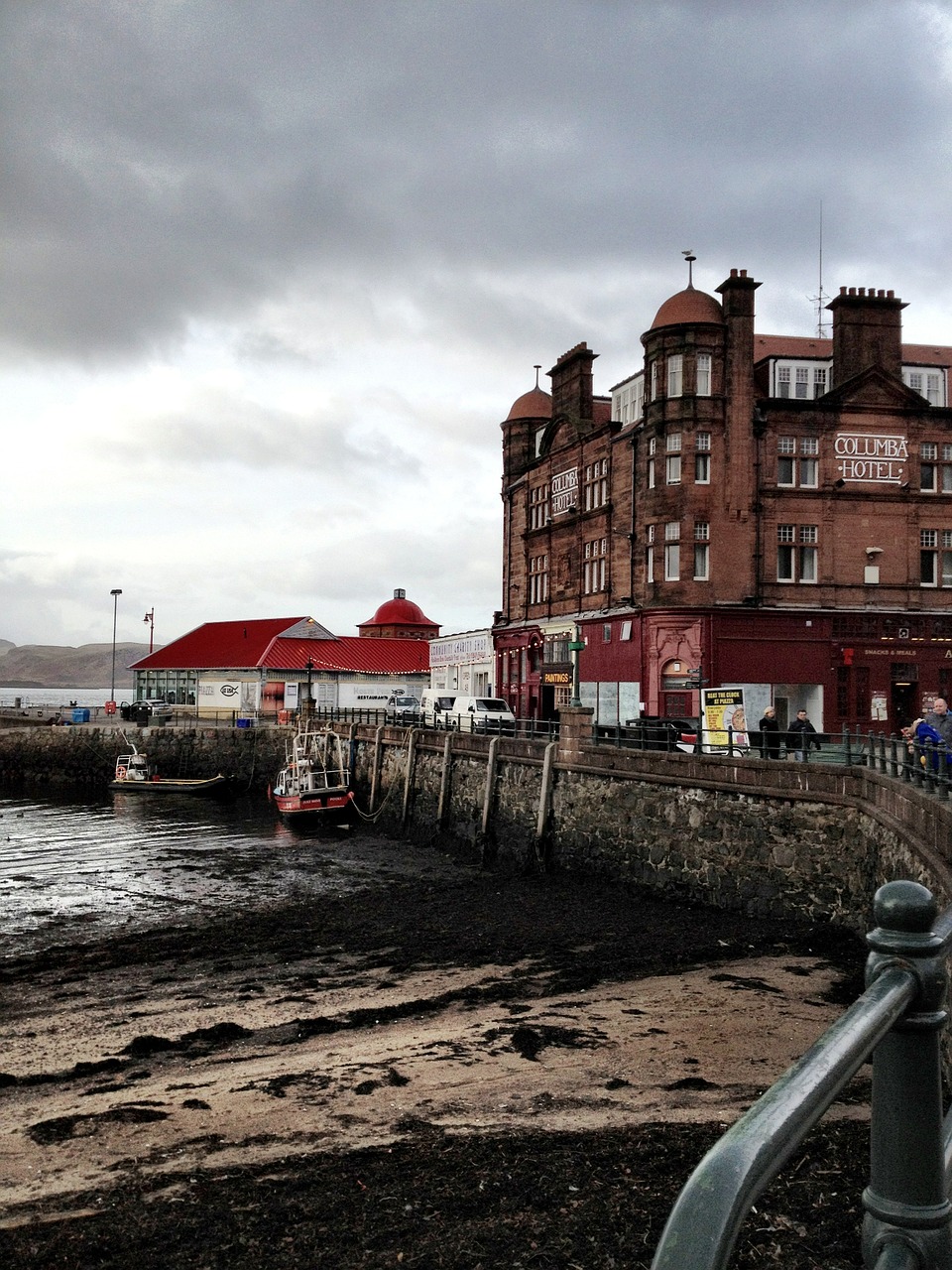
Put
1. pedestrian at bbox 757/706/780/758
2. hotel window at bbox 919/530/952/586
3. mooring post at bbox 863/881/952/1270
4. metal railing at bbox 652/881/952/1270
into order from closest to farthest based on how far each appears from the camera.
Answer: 1. metal railing at bbox 652/881/952/1270
2. mooring post at bbox 863/881/952/1270
3. pedestrian at bbox 757/706/780/758
4. hotel window at bbox 919/530/952/586

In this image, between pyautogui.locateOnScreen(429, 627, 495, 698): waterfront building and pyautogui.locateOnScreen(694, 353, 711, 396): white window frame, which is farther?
pyautogui.locateOnScreen(429, 627, 495, 698): waterfront building

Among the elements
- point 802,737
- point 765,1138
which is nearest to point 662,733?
point 802,737

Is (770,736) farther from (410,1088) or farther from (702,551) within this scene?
(410,1088)

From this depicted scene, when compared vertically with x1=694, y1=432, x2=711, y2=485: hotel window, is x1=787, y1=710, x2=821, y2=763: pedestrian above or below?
below

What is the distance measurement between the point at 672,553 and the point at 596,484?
6.95 meters

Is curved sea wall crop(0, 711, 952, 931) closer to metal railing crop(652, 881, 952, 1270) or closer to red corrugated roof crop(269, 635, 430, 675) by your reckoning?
metal railing crop(652, 881, 952, 1270)

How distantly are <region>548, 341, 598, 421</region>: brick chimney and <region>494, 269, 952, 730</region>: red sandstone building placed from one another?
8374 millimetres

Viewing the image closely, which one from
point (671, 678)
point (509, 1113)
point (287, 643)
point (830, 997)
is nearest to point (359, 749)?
point (671, 678)

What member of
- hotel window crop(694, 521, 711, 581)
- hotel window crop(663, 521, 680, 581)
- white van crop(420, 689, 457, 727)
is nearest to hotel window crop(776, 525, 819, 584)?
hotel window crop(694, 521, 711, 581)

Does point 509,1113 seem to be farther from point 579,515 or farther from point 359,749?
point 359,749

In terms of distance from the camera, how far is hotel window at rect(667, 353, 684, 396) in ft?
128

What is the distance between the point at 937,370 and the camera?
41.2 metres

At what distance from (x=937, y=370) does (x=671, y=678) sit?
657 inches

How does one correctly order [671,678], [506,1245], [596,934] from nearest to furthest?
[506,1245], [596,934], [671,678]
